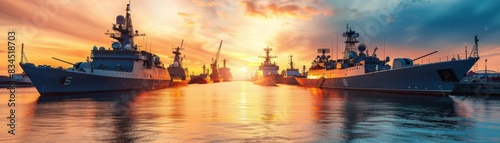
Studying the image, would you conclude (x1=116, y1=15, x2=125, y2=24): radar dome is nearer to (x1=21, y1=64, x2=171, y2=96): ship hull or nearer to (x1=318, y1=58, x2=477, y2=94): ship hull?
(x1=21, y1=64, x2=171, y2=96): ship hull

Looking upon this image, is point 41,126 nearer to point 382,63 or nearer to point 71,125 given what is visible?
point 71,125

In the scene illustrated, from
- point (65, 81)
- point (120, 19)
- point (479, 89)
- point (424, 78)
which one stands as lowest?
point (479, 89)

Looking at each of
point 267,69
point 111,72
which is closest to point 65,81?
point 111,72

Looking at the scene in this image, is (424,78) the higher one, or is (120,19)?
(120,19)

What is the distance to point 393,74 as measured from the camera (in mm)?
48844

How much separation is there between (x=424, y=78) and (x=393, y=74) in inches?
205

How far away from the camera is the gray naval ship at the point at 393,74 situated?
4131 centimetres

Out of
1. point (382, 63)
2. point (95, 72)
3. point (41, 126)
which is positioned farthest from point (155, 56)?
point (41, 126)

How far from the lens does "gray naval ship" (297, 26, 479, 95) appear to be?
136 ft

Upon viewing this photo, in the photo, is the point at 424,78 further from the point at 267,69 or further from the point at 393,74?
the point at 267,69

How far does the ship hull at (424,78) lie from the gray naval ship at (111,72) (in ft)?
134

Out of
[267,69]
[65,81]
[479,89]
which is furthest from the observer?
[267,69]

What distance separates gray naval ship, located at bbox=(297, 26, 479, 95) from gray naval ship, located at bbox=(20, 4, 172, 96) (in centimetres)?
3952

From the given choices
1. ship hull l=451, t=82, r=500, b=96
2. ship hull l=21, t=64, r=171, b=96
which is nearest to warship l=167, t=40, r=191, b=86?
ship hull l=21, t=64, r=171, b=96
